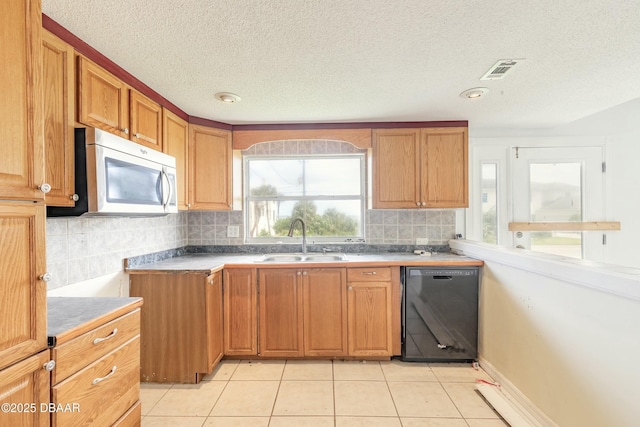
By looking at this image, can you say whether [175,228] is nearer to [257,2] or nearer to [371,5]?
[257,2]

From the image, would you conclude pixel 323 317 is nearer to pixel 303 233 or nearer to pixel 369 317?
pixel 369 317

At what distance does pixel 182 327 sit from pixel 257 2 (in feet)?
6.88

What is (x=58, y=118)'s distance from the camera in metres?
1.35

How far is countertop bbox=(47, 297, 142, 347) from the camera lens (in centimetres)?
106

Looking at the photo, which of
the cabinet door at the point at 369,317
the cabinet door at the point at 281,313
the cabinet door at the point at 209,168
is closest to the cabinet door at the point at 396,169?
the cabinet door at the point at 369,317

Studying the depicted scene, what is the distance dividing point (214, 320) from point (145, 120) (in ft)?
5.13

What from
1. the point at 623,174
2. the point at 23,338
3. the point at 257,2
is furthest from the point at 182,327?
the point at 623,174

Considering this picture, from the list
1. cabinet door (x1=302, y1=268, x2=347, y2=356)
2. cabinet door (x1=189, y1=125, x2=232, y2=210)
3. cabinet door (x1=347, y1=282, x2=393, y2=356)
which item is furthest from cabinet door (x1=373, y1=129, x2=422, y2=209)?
cabinet door (x1=189, y1=125, x2=232, y2=210)

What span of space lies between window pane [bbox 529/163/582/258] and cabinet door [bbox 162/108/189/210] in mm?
3421

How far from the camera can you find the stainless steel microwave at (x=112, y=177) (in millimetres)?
1419

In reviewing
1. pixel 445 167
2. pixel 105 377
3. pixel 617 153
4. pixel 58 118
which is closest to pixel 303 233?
pixel 445 167

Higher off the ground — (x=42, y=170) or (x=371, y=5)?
(x=371, y=5)

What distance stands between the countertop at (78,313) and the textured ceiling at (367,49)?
4.42 ft

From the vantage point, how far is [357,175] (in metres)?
3.08
